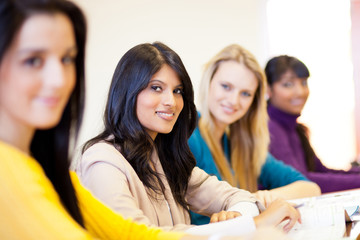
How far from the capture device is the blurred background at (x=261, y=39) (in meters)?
3.50

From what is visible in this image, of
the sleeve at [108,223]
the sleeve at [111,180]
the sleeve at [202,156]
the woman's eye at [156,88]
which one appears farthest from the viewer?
the sleeve at [202,156]

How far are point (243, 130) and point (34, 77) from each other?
1549mm

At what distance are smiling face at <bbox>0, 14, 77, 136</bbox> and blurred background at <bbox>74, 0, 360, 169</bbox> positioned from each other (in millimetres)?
2542

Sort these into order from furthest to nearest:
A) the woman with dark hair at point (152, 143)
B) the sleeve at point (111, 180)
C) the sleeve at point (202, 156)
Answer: the sleeve at point (202, 156)
the woman with dark hair at point (152, 143)
the sleeve at point (111, 180)

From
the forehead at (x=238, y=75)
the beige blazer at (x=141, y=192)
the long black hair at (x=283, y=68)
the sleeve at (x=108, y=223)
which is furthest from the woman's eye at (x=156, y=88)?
the long black hair at (x=283, y=68)

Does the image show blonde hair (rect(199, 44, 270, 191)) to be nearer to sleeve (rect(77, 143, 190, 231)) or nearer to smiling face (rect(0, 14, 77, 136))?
sleeve (rect(77, 143, 190, 231))

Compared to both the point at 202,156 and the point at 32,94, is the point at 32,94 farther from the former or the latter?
the point at 202,156

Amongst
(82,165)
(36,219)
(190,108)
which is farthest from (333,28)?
(36,219)

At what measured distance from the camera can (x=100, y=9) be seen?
3.50m

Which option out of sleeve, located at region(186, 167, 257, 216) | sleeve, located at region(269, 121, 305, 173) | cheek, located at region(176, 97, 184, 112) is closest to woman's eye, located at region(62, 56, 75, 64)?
cheek, located at region(176, 97, 184, 112)

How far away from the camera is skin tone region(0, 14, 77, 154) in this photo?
2.01 ft

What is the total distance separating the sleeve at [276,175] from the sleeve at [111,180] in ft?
3.28

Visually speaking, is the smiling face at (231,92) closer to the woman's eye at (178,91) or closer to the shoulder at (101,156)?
the woman's eye at (178,91)

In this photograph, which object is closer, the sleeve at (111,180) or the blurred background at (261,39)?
the sleeve at (111,180)
